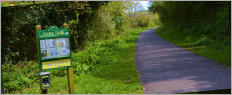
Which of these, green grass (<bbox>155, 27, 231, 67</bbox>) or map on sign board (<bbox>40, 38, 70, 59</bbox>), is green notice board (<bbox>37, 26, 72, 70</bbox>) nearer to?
map on sign board (<bbox>40, 38, 70, 59</bbox>)

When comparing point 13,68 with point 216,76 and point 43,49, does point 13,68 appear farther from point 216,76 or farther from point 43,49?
point 216,76

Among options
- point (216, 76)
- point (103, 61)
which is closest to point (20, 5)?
point (103, 61)

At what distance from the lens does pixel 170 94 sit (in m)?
5.27

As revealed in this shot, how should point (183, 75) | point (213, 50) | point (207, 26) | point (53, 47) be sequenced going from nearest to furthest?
point (53, 47), point (183, 75), point (213, 50), point (207, 26)

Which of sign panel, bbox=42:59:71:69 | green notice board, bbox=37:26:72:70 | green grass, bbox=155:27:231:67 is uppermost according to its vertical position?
green notice board, bbox=37:26:72:70

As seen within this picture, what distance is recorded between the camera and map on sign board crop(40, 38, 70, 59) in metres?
4.64

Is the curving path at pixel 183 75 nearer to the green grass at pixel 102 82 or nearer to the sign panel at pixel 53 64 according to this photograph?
the green grass at pixel 102 82

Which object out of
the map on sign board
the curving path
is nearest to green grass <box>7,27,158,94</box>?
the curving path

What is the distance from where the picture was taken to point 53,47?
15.3ft

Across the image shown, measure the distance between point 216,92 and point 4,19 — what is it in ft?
27.7

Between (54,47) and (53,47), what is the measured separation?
0.07ft

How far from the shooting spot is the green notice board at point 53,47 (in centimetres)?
461

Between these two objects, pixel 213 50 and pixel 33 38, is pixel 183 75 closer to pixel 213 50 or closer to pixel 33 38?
pixel 213 50

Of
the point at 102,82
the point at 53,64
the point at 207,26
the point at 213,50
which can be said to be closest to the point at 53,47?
the point at 53,64
